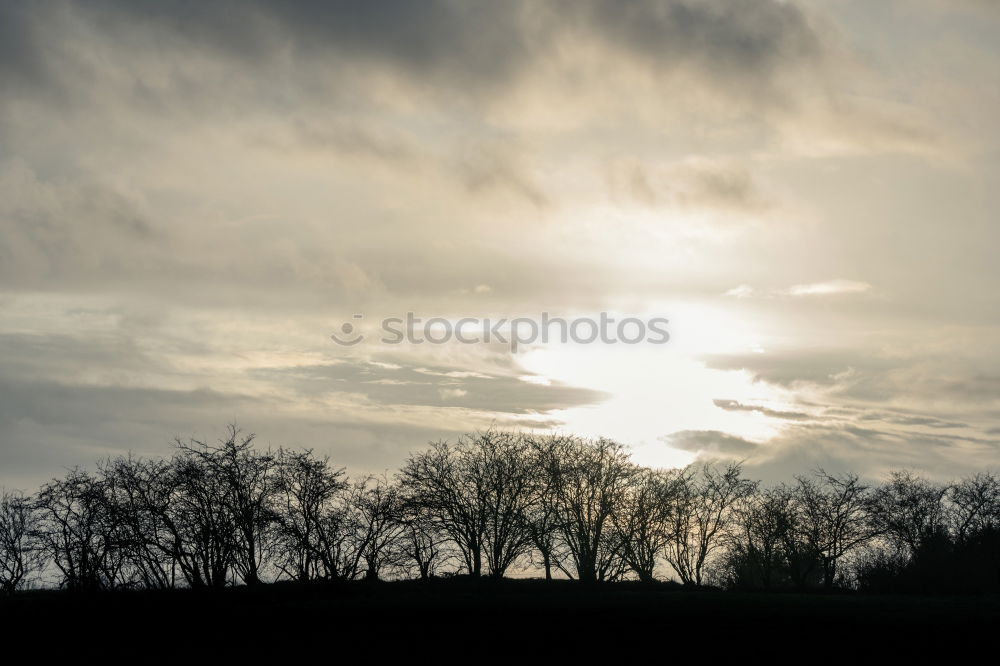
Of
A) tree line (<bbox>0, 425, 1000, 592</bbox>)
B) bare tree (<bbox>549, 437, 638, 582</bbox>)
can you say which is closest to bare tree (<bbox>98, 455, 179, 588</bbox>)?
tree line (<bbox>0, 425, 1000, 592</bbox>)

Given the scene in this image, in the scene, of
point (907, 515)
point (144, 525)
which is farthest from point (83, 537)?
point (907, 515)

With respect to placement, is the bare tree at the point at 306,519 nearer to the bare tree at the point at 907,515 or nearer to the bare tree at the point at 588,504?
the bare tree at the point at 588,504

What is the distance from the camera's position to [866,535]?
90688mm

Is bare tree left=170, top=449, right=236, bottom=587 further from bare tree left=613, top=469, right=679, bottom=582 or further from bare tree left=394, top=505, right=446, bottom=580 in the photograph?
bare tree left=613, top=469, right=679, bottom=582

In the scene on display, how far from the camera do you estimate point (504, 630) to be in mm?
32906

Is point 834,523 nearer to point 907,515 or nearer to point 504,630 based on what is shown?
point 907,515

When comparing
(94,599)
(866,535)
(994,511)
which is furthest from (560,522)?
(994,511)

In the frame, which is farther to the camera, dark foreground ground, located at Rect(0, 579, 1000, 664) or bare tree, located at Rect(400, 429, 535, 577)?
bare tree, located at Rect(400, 429, 535, 577)

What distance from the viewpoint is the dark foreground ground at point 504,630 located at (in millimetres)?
27406

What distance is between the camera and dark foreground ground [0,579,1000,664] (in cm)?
2741

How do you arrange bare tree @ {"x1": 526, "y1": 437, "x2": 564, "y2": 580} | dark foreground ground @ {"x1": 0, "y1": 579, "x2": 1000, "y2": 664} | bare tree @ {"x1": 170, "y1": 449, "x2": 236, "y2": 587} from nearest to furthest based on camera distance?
dark foreground ground @ {"x1": 0, "y1": 579, "x2": 1000, "y2": 664}, bare tree @ {"x1": 170, "y1": 449, "x2": 236, "y2": 587}, bare tree @ {"x1": 526, "y1": 437, "x2": 564, "y2": 580}

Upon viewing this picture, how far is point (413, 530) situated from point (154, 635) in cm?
3943

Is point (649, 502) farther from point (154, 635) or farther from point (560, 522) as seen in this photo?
point (154, 635)

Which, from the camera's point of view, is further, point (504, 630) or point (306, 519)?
point (306, 519)
